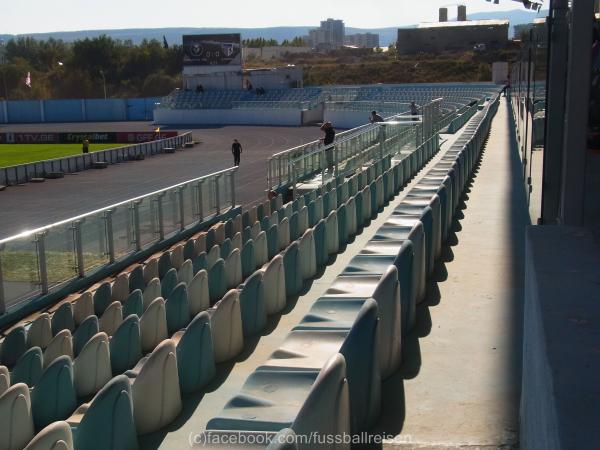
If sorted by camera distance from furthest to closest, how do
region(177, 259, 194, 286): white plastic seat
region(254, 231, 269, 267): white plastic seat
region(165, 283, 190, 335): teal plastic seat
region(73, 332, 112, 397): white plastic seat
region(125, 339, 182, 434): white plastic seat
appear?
1. region(254, 231, 269, 267): white plastic seat
2. region(177, 259, 194, 286): white plastic seat
3. region(165, 283, 190, 335): teal plastic seat
4. region(73, 332, 112, 397): white plastic seat
5. region(125, 339, 182, 434): white plastic seat

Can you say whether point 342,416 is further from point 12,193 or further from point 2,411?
point 12,193

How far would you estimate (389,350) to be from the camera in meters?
4.61

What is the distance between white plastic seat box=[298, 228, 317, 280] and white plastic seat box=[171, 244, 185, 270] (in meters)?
3.51

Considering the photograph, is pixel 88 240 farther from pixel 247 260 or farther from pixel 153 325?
pixel 153 325

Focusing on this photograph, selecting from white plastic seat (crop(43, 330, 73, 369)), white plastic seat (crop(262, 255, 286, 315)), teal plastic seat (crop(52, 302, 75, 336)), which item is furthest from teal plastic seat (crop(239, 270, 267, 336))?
teal plastic seat (crop(52, 302, 75, 336))

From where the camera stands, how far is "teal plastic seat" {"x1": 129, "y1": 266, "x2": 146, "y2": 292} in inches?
428

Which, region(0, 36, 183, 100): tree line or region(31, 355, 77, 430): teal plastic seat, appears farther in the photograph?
region(0, 36, 183, 100): tree line

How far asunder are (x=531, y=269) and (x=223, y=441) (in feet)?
5.53

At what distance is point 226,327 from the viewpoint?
6094 millimetres

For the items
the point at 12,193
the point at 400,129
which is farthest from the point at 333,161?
the point at 12,193

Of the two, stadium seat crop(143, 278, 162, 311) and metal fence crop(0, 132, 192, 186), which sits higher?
stadium seat crop(143, 278, 162, 311)

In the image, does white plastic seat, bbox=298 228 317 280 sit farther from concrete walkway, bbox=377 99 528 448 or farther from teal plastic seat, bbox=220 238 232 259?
teal plastic seat, bbox=220 238 232 259

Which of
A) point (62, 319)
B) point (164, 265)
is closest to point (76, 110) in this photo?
point (164, 265)

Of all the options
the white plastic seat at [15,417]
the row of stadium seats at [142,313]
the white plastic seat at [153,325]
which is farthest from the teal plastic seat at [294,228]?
the white plastic seat at [15,417]
